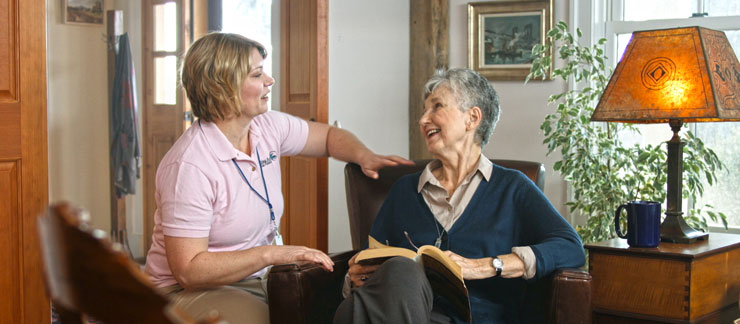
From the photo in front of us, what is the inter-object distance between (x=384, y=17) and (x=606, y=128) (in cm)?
136

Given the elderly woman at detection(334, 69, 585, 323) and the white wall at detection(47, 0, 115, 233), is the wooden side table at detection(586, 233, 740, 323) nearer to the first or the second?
the elderly woman at detection(334, 69, 585, 323)

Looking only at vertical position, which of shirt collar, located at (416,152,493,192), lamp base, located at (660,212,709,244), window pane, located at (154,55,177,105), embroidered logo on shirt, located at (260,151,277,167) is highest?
window pane, located at (154,55,177,105)

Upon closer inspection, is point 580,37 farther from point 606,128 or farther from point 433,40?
point 433,40

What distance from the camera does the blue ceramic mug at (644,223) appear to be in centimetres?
216

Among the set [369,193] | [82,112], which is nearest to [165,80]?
[82,112]

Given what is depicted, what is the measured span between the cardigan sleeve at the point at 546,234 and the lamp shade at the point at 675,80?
1.52 ft

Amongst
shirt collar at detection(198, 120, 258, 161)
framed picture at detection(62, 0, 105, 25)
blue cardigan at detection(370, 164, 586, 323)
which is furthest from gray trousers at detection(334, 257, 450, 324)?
framed picture at detection(62, 0, 105, 25)

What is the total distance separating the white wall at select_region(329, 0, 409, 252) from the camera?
3811 mm

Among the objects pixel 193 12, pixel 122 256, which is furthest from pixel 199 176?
pixel 193 12

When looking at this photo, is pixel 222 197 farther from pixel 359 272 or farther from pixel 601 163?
pixel 601 163

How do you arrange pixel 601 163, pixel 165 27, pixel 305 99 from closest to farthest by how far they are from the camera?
pixel 601 163 < pixel 305 99 < pixel 165 27

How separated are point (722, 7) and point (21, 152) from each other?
2944mm

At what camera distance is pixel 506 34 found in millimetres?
3734

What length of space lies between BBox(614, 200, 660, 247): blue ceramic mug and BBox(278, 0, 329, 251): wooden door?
55.0 inches
